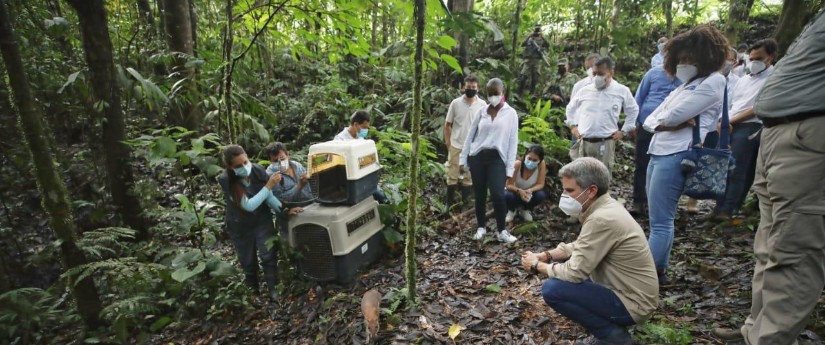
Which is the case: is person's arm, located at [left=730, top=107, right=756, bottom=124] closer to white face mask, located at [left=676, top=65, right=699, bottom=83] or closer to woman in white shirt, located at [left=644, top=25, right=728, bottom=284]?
woman in white shirt, located at [left=644, top=25, right=728, bottom=284]

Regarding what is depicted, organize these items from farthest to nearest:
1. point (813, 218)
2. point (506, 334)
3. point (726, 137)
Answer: point (726, 137), point (506, 334), point (813, 218)

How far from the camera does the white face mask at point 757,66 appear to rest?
166 inches

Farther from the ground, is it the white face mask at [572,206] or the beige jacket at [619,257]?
the white face mask at [572,206]

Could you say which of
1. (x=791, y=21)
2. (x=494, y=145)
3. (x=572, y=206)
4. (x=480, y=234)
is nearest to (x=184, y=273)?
(x=480, y=234)

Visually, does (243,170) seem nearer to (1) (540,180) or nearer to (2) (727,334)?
(1) (540,180)

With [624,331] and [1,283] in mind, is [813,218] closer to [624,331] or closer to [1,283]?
[624,331]

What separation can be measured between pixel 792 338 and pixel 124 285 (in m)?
5.27

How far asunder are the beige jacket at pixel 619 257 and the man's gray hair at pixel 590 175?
0.10 meters

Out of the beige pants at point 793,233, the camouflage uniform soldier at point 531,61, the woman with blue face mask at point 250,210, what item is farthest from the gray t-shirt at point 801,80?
the camouflage uniform soldier at point 531,61

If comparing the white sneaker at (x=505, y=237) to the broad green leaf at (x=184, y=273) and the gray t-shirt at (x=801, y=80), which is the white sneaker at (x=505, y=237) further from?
the broad green leaf at (x=184, y=273)

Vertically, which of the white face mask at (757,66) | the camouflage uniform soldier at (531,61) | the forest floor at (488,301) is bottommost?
the forest floor at (488,301)

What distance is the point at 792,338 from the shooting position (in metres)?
1.96

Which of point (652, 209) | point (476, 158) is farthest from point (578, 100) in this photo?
point (652, 209)

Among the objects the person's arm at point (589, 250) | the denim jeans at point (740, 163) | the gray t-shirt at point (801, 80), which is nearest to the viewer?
the gray t-shirt at point (801, 80)
